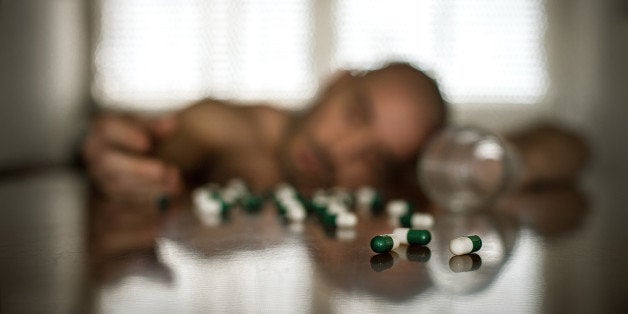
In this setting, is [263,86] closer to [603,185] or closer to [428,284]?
[603,185]

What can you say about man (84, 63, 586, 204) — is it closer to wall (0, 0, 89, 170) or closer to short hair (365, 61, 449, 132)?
short hair (365, 61, 449, 132)

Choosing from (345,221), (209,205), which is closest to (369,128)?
(209,205)

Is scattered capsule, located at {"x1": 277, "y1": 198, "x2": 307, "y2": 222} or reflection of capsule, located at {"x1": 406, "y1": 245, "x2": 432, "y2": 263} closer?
reflection of capsule, located at {"x1": 406, "y1": 245, "x2": 432, "y2": 263}

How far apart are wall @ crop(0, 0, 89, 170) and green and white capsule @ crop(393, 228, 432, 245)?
5.65ft

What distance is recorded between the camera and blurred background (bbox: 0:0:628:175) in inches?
121

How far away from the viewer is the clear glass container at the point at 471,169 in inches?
51.0

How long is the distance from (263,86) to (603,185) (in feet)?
4.72

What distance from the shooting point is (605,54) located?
9.98ft

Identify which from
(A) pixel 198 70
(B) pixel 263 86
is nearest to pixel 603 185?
(B) pixel 263 86

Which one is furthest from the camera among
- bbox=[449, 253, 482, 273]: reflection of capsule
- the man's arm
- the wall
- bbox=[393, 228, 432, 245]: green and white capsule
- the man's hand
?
the wall

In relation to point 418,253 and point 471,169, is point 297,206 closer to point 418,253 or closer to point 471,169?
point 471,169

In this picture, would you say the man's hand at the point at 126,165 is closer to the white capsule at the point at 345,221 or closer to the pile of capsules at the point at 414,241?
the white capsule at the point at 345,221

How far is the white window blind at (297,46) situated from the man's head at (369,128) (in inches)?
46.7

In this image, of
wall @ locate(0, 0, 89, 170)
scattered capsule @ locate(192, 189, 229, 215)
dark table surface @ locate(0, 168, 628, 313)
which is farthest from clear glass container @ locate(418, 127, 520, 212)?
wall @ locate(0, 0, 89, 170)
